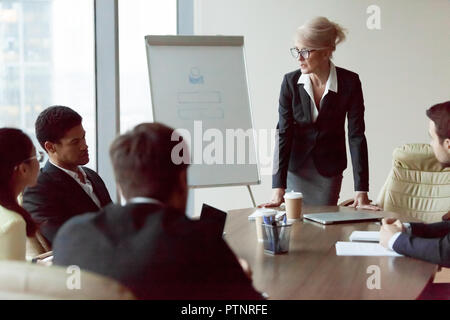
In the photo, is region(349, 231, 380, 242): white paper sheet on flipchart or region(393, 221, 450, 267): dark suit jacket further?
region(349, 231, 380, 242): white paper sheet on flipchart

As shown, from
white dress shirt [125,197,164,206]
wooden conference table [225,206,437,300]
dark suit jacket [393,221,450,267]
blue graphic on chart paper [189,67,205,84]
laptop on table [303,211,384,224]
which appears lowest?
wooden conference table [225,206,437,300]

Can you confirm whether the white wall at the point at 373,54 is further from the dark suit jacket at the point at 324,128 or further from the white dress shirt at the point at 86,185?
the white dress shirt at the point at 86,185

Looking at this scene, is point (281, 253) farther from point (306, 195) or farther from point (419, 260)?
point (306, 195)

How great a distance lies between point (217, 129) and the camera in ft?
13.3

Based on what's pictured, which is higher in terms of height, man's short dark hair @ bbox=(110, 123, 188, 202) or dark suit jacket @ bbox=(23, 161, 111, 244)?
man's short dark hair @ bbox=(110, 123, 188, 202)

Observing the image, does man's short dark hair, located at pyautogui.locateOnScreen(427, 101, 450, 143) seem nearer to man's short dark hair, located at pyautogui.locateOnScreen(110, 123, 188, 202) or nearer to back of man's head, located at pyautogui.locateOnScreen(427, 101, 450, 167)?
back of man's head, located at pyautogui.locateOnScreen(427, 101, 450, 167)

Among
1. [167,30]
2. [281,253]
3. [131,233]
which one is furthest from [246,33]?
[131,233]

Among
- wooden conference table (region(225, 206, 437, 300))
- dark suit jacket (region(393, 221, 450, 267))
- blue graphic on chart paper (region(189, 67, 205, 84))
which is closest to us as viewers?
wooden conference table (region(225, 206, 437, 300))

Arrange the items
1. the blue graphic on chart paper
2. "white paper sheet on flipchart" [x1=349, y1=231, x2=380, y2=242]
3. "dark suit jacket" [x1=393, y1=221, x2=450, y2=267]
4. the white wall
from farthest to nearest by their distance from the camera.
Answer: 1. the white wall
2. the blue graphic on chart paper
3. "white paper sheet on flipchart" [x1=349, y1=231, x2=380, y2=242]
4. "dark suit jacket" [x1=393, y1=221, x2=450, y2=267]

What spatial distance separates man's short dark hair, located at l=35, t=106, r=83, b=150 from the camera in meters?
2.44

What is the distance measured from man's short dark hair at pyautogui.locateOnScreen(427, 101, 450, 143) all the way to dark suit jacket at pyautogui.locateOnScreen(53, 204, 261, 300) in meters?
1.33

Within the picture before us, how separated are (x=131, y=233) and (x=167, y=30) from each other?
388 cm

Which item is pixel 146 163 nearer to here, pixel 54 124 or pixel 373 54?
pixel 54 124

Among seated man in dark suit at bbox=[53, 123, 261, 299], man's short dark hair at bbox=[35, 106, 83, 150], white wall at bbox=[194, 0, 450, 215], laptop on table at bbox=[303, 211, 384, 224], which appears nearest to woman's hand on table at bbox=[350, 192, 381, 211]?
laptop on table at bbox=[303, 211, 384, 224]
